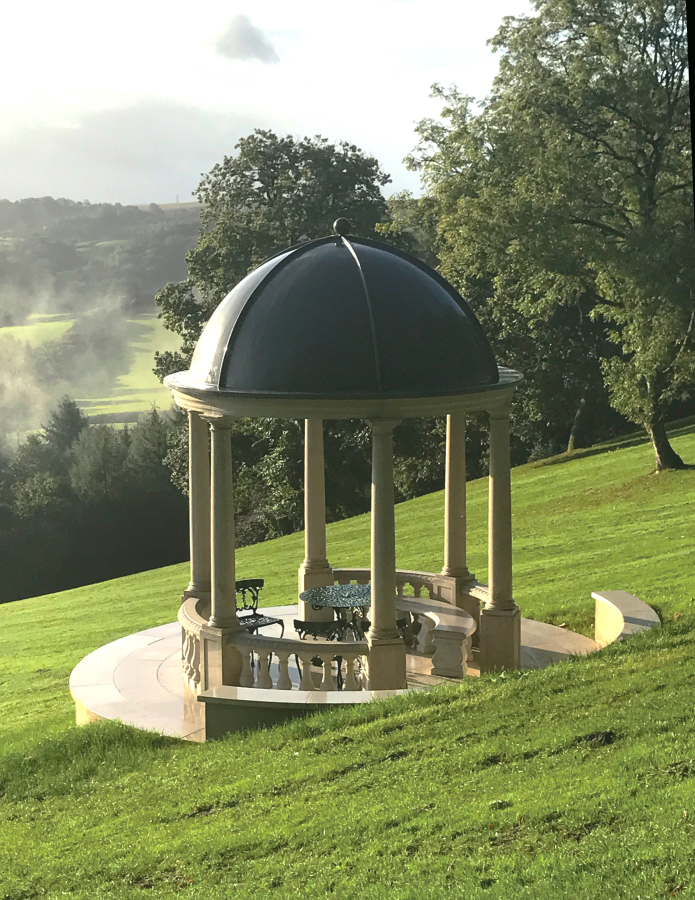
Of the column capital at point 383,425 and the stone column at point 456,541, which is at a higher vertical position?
the column capital at point 383,425

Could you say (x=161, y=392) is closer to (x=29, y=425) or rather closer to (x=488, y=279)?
(x=29, y=425)

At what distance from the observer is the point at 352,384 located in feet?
52.5

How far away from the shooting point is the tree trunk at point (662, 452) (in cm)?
3688

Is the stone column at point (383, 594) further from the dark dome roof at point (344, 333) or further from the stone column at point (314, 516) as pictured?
the stone column at point (314, 516)

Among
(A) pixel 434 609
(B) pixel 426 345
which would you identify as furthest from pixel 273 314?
(A) pixel 434 609

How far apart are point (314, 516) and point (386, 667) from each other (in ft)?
18.2

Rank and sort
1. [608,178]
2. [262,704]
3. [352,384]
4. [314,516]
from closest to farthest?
[262,704] → [352,384] → [314,516] → [608,178]

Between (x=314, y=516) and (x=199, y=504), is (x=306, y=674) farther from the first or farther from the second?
(x=314, y=516)

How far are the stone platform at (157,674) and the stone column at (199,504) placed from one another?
1.46 meters

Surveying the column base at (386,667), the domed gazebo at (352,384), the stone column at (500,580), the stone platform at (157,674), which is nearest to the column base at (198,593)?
the stone platform at (157,674)

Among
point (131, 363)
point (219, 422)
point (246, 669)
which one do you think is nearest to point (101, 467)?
point (131, 363)

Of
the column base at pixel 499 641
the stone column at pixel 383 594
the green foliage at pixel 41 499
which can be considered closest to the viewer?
the stone column at pixel 383 594

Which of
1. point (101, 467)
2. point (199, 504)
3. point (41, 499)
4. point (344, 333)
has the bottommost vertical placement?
point (41, 499)

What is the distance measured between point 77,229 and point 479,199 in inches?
4561
